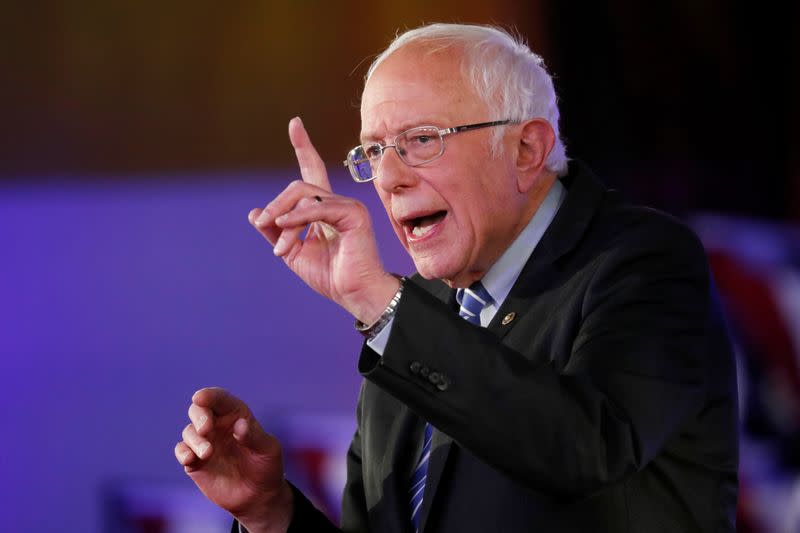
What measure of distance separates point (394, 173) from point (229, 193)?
5.11 feet

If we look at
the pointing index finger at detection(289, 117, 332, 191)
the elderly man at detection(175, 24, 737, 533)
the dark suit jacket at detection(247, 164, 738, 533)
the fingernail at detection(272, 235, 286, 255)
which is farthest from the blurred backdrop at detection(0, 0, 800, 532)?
the fingernail at detection(272, 235, 286, 255)

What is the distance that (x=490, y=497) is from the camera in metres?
1.46

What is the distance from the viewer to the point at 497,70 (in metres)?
1.72

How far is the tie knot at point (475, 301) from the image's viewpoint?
5.82ft

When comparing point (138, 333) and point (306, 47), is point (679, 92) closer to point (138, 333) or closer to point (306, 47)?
point (306, 47)

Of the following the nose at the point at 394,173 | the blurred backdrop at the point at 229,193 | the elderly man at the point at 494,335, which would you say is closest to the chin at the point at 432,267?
the elderly man at the point at 494,335

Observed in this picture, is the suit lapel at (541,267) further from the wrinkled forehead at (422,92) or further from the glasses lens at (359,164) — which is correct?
A: the glasses lens at (359,164)

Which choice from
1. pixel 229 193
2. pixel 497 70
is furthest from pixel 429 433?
pixel 229 193

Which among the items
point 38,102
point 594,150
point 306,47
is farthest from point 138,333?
point 594,150

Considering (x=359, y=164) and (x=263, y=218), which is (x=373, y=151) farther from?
(x=263, y=218)

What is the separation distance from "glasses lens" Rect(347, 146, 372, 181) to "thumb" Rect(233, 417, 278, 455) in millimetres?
476

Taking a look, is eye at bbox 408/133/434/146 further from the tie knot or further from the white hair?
the tie knot

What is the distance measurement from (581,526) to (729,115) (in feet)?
6.43

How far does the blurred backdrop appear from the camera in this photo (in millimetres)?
3043
